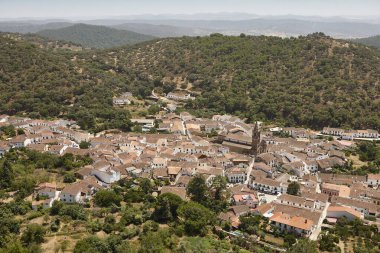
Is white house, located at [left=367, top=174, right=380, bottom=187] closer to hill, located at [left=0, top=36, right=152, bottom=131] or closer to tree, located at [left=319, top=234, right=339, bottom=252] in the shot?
tree, located at [left=319, top=234, right=339, bottom=252]

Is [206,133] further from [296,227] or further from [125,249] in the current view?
[125,249]

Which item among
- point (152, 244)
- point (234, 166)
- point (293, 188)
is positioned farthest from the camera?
point (234, 166)

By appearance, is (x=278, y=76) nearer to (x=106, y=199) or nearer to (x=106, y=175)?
(x=106, y=175)

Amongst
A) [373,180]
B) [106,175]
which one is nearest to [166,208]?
[106,175]

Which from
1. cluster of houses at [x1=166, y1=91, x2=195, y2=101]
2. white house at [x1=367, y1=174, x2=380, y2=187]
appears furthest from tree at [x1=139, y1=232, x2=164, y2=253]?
cluster of houses at [x1=166, y1=91, x2=195, y2=101]

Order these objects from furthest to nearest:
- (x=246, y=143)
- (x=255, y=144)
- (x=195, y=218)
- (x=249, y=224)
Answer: (x=246, y=143)
(x=255, y=144)
(x=249, y=224)
(x=195, y=218)

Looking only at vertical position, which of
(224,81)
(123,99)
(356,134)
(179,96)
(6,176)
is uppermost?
(224,81)

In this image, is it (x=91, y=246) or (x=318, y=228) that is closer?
(x=91, y=246)

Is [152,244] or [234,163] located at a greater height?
[234,163]
